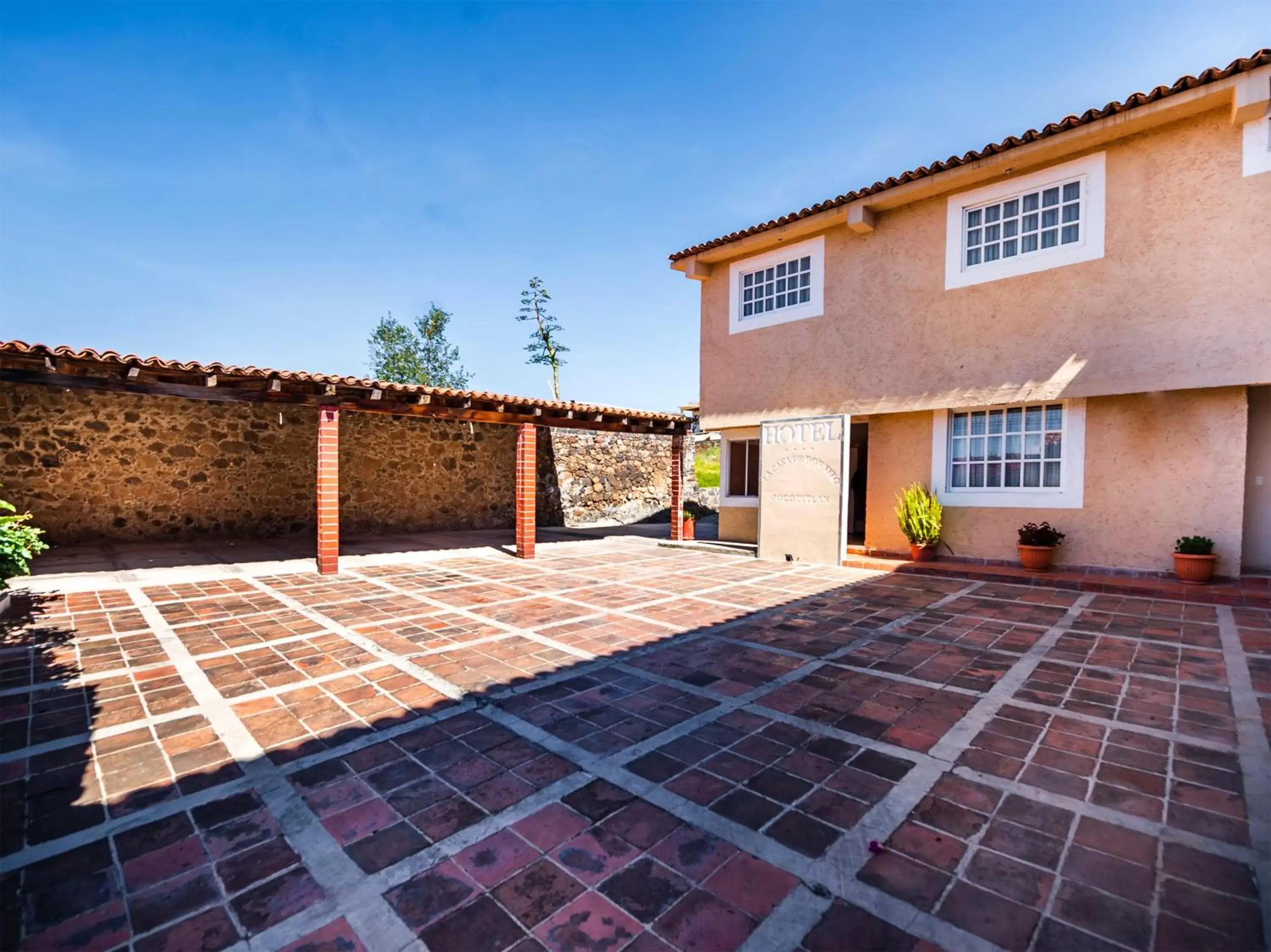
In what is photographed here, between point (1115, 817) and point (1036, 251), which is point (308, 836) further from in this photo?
point (1036, 251)

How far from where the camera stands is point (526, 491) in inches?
402

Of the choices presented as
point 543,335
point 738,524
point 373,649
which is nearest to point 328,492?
point 373,649

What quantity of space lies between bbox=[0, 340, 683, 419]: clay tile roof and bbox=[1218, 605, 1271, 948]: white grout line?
858 cm

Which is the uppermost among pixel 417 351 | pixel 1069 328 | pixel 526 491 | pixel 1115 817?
pixel 417 351

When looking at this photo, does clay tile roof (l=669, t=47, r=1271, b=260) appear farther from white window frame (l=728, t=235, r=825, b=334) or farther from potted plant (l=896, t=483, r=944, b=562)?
potted plant (l=896, t=483, r=944, b=562)

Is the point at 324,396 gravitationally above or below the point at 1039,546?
above

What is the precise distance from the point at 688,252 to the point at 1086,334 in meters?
6.90

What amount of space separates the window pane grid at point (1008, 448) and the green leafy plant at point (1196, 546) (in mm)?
1482

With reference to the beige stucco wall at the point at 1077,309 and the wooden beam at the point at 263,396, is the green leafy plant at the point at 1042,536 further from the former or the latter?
the wooden beam at the point at 263,396

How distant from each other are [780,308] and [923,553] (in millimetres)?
5137

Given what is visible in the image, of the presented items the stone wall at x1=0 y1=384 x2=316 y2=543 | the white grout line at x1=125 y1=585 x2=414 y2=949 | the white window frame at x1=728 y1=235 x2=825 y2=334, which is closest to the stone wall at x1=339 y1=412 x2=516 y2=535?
the stone wall at x1=0 y1=384 x2=316 y2=543

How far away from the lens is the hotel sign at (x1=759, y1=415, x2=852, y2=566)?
9383mm

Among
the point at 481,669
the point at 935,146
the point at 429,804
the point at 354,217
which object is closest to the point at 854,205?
the point at 935,146

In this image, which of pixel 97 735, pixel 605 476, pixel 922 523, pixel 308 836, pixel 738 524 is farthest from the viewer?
pixel 605 476
